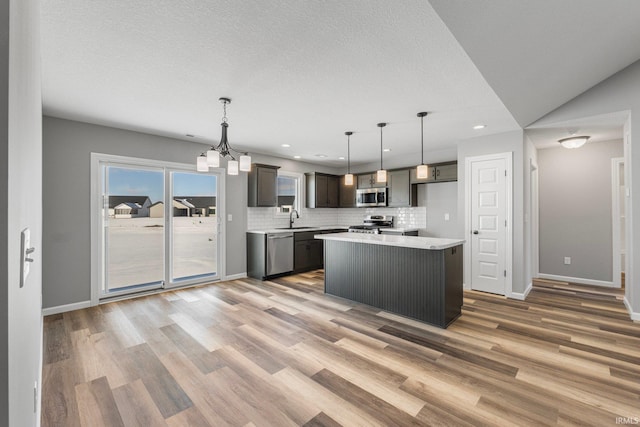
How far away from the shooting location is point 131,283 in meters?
4.36

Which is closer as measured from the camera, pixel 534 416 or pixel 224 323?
pixel 534 416

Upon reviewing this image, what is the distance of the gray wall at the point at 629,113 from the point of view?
A: 330 centimetres

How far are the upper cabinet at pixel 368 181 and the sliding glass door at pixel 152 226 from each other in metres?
3.24

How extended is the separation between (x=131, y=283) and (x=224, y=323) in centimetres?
204

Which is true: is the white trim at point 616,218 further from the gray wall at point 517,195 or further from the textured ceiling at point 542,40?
the textured ceiling at point 542,40

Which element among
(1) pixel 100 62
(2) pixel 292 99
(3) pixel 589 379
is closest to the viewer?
(3) pixel 589 379

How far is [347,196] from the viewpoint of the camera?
23.8 feet

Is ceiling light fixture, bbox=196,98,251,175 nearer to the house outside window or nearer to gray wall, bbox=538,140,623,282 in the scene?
the house outside window

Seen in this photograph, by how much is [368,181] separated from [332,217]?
1.47m

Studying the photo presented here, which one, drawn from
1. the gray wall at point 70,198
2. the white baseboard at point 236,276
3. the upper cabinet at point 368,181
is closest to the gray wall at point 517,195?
the upper cabinet at point 368,181

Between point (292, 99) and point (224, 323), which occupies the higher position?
point (292, 99)

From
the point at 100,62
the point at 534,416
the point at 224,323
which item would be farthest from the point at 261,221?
the point at 534,416

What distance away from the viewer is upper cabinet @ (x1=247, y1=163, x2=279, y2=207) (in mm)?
5551

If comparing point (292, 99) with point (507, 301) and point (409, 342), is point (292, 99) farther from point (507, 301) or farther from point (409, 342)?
point (507, 301)
